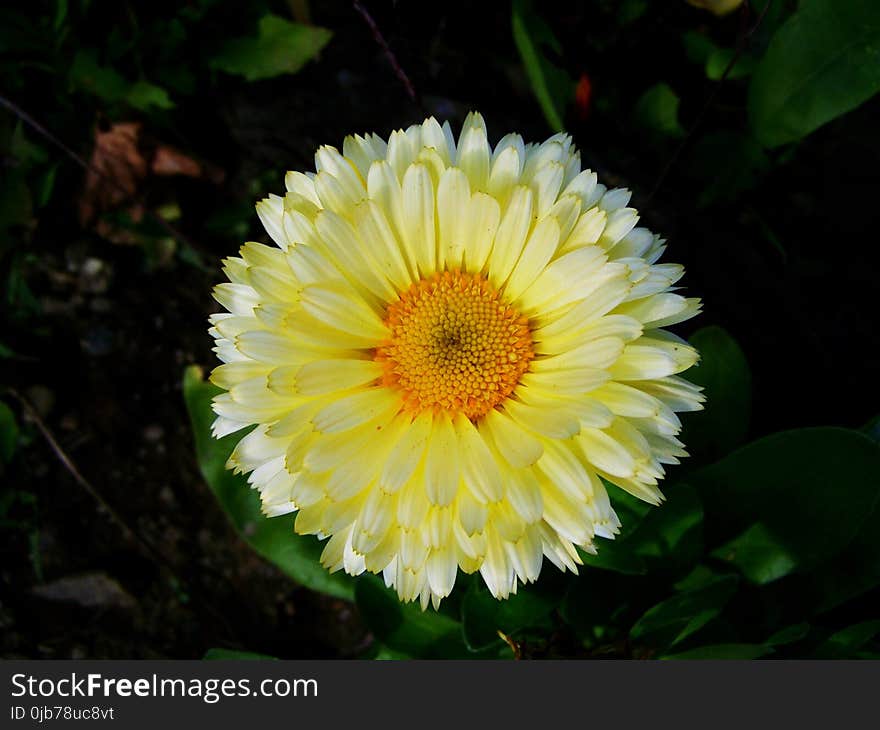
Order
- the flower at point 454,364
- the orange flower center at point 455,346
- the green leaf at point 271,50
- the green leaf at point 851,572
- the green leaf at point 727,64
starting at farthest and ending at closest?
the green leaf at point 271,50
the green leaf at point 727,64
the green leaf at point 851,572
the orange flower center at point 455,346
the flower at point 454,364

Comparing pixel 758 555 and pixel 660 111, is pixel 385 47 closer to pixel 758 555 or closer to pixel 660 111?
pixel 660 111

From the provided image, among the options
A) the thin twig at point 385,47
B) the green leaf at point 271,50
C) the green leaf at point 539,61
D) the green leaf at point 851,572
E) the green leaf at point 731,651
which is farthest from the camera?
the green leaf at point 271,50

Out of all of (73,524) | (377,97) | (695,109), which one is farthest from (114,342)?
(695,109)

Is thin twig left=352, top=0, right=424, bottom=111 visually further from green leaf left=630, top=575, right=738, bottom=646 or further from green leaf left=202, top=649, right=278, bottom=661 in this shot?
green leaf left=202, top=649, right=278, bottom=661

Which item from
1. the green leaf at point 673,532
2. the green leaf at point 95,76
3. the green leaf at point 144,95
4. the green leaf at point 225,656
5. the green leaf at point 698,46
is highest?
the green leaf at point 95,76

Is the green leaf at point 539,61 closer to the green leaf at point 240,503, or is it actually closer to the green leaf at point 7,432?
the green leaf at point 240,503

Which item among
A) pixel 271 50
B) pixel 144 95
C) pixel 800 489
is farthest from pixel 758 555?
pixel 144 95

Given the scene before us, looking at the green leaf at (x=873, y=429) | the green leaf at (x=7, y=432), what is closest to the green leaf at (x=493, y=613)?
the green leaf at (x=873, y=429)

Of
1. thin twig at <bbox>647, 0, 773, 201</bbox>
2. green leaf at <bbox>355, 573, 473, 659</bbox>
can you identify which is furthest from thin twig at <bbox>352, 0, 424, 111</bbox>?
green leaf at <bbox>355, 573, 473, 659</bbox>
